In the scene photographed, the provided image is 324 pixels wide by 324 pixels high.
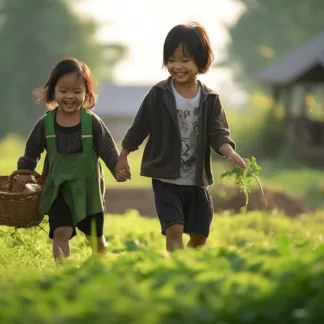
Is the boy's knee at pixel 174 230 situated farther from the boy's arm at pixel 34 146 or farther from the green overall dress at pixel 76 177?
the boy's arm at pixel 34 146

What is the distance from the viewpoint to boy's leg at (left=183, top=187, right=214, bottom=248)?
6.73 m

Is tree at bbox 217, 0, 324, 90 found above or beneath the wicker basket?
above

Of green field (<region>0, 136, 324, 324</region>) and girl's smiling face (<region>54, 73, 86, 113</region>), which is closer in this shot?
green field (<region>0, 136, 324, 324</region>)

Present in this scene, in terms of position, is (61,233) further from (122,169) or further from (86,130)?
(86,130)

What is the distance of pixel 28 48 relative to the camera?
58.4 meters

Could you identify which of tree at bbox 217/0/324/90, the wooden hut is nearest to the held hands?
the wooden hut

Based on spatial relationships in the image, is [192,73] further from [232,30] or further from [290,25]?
[232,30]

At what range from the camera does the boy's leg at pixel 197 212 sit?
673 centimetres

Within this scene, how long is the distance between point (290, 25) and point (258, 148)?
31.7m

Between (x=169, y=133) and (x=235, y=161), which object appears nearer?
(x=235, y=161)

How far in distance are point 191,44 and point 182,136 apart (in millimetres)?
666

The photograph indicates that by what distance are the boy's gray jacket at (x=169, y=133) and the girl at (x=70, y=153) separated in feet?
0.77

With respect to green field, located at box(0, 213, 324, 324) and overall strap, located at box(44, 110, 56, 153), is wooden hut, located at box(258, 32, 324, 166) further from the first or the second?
green field, located at box(0, 213, 324, 324)

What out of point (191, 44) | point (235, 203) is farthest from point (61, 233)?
point (235, 203)
